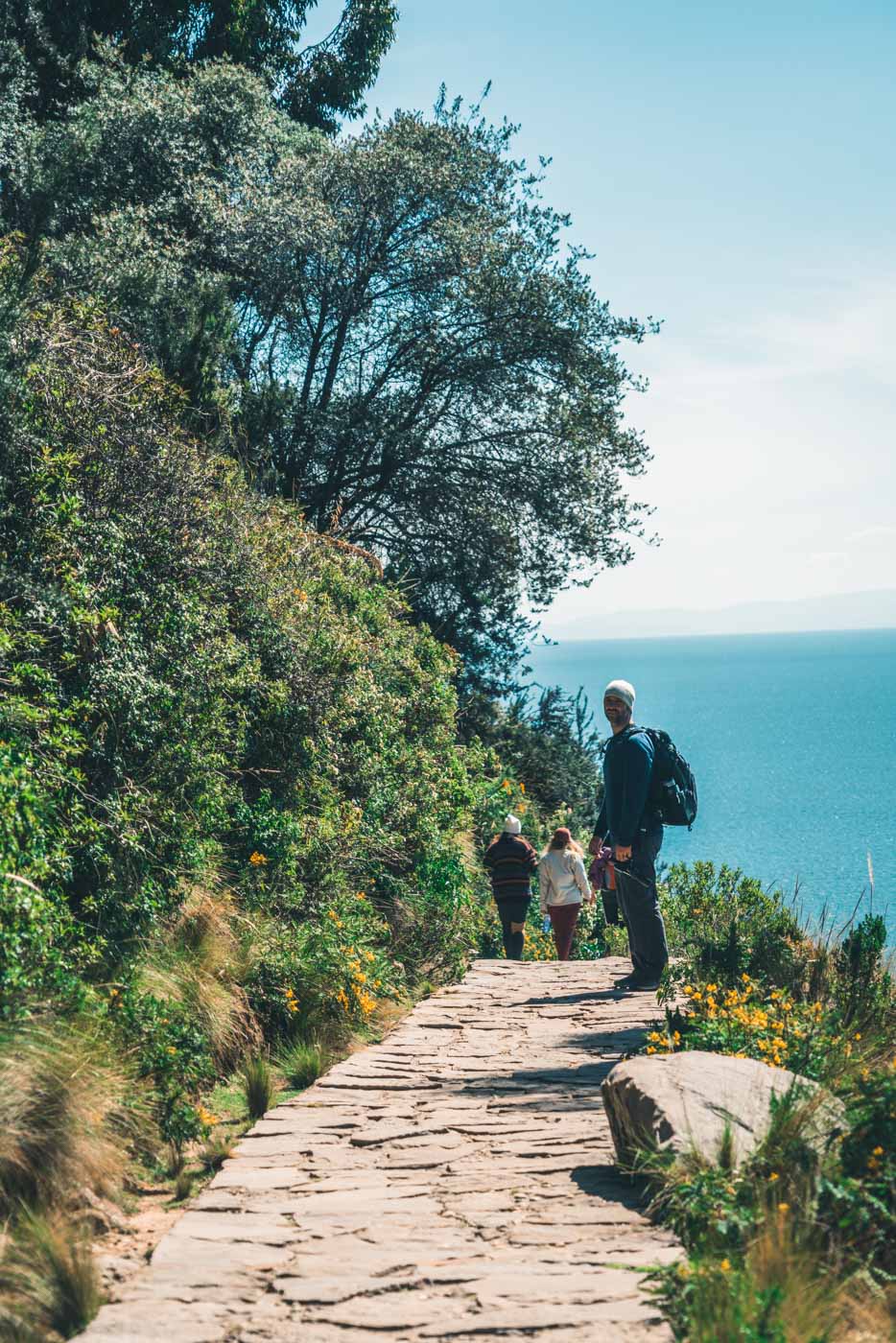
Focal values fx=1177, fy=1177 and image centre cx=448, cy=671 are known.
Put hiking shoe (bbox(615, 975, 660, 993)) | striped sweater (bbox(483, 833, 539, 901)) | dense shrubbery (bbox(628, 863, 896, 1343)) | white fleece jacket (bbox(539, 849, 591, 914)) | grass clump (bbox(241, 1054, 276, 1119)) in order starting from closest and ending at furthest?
1. dense shrubbery (bbox(628, 863, 896, 1343))
2. grass clump (bbox(241, 1054, 276, 1119))
3. hiking shoe (bbox(615, 975, 660, 993))
4. white fleece jacket (bbox(539, 849, 591, 914))
5. striped sweater (bbox(483, 833, 539, 901))

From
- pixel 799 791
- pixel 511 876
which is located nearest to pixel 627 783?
pixel 511 876

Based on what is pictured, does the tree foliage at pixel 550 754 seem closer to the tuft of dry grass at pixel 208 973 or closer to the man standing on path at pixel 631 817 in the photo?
the man standing on path at pixel 631 817

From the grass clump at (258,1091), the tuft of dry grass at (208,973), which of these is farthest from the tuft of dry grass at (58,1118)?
the tuft of dry grass at (208,973)

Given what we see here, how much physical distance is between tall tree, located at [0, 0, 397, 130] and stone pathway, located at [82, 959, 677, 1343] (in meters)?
15.5

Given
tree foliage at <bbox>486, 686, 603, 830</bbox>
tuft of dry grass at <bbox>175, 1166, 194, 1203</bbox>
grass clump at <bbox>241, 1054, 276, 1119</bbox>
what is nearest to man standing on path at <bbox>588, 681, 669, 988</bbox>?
grass clump at <bbox>241, 1054, 276, 1119</bbox>

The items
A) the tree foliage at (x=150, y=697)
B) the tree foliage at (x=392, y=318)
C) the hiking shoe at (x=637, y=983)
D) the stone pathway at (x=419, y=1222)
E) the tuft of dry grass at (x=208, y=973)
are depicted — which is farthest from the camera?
the tree foliage at (x=392, y=318)

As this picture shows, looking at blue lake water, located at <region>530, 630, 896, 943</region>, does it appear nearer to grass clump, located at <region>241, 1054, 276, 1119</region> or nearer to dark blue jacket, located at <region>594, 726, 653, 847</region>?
dark blue jacket, located at <region>594, 726, 653, 847</region>

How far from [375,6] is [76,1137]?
23041mm

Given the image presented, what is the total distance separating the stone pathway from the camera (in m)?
3.59

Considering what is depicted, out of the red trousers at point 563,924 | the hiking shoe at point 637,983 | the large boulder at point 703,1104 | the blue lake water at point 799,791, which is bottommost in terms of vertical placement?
the blue lake water at point 799,791

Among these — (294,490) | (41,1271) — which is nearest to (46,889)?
(41,1271)

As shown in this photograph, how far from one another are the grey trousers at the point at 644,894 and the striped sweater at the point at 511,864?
3.94 meters

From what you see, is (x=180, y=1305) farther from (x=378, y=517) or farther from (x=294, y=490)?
(x=378, y=517)

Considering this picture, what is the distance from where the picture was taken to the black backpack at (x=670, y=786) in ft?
26.5
